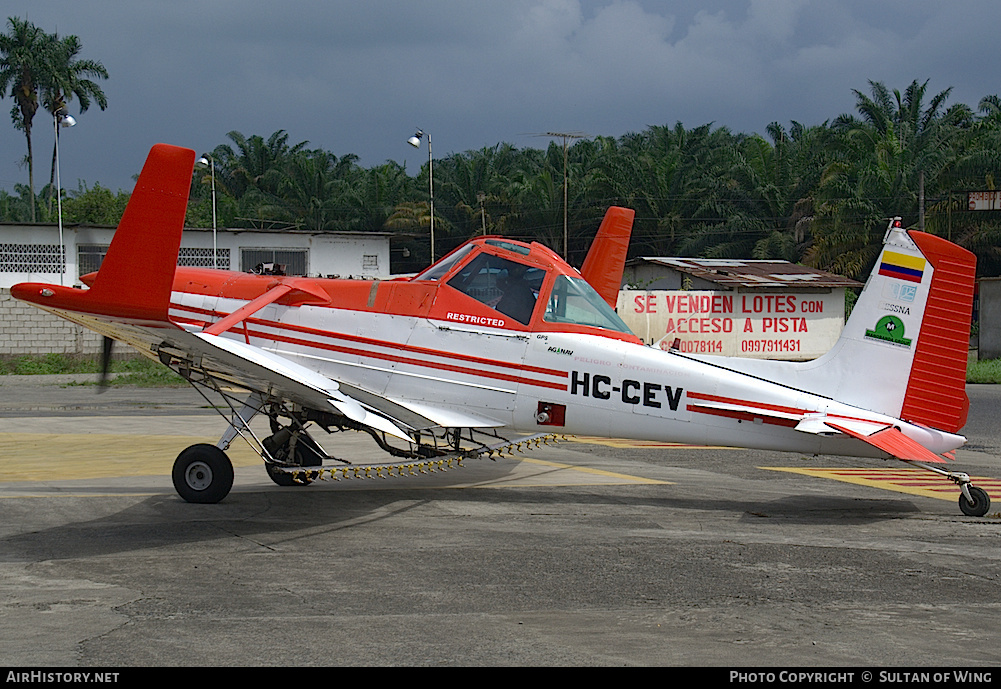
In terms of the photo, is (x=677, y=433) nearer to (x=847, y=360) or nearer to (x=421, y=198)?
(x=847, y=360)

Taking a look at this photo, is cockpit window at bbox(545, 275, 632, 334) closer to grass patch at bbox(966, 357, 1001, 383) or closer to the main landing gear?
the main landing gear

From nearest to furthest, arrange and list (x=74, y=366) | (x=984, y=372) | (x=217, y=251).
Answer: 1. (x=984, y=372)
2. (x=74, y=366)
3. (x=217, y=251)

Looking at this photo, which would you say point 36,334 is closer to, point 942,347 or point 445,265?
point 445,265

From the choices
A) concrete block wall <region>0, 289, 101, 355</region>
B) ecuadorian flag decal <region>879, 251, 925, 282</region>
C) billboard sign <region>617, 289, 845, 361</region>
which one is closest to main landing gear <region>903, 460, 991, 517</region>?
ecuadorian flag decal <region>879, 251, 925, 282</region>

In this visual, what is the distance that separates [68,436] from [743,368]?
35.7 feet

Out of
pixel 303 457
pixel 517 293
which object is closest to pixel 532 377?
pixel 517 293

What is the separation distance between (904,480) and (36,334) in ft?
98.0

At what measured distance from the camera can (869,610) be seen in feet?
20.7

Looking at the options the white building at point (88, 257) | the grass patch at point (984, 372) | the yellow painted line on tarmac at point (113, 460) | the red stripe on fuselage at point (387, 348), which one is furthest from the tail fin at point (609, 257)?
the white building at point (88, 257)

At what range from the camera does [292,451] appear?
34.6 feet

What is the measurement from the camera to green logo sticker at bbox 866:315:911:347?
980 centimetres

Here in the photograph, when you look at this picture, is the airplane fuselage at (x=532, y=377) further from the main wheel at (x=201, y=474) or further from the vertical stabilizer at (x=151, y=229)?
the vertical stabilizer at (x=151, y=229)

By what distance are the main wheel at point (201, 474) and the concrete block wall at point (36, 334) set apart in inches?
1008

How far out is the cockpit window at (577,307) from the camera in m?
10.1
